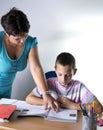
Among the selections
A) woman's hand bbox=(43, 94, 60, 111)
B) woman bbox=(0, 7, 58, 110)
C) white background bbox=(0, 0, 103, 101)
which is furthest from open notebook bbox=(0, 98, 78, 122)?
white background bbox=(0, 0, 103, 101)

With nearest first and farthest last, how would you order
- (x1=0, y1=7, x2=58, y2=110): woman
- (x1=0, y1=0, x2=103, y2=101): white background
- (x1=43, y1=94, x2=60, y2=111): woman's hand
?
(x1=43, y1=94, x2=60, y2=111): woman's hand → (x1=0, y1=7, x2=58, y2=110): woman → (x1=0, y1=0, x2=103, y2=101): white background

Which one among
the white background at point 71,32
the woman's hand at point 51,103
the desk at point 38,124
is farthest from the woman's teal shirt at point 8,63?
the white background at point 71,32

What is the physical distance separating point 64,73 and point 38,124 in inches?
19.5

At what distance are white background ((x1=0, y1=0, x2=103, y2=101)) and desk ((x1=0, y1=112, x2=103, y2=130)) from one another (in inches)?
55.1

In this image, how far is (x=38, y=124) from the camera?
1289 mm

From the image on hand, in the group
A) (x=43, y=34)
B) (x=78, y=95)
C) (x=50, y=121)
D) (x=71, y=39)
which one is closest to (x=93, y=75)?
(x=71, y=39)

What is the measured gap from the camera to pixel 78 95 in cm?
173

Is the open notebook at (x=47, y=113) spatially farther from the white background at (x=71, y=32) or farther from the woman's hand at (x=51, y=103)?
the white background at (x=71, y=32)

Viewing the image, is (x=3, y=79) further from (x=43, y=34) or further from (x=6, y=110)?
(x=43, y=34)

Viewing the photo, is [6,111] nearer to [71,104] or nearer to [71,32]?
[71,104]

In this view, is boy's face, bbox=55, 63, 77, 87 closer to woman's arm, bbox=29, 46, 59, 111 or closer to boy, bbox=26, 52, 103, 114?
boy, bbox=26, 52, 103, 114

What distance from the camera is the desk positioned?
1247 mm

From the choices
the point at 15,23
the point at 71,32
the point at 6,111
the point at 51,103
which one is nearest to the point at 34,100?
the point at 51,103

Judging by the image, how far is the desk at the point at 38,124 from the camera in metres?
1.25
